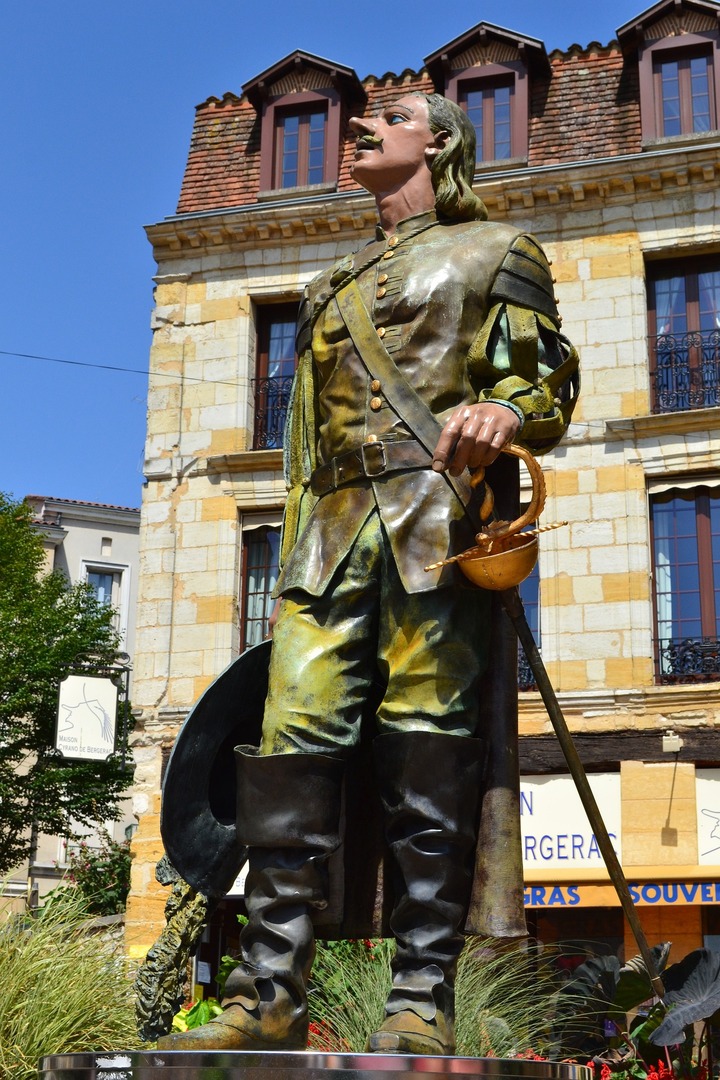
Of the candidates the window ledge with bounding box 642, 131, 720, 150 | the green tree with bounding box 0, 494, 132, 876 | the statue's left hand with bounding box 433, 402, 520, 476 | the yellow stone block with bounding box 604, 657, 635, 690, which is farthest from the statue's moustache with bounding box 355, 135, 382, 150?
the green tree with bounding box 0, 494, 132, 876

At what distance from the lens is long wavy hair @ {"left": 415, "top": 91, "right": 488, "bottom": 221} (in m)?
4.54

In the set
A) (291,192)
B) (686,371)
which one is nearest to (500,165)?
(291,192)

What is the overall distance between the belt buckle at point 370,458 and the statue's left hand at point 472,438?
0.26 meters

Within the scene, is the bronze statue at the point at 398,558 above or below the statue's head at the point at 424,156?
below

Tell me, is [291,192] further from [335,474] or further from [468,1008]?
[335,474]

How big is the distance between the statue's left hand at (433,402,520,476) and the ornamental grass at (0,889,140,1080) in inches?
118

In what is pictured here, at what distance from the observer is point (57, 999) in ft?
20.5

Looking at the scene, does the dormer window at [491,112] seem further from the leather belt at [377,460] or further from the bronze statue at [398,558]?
the leather belt at [377,460]

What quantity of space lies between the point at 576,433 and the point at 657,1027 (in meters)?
12.5

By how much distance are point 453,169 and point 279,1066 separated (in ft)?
8.45

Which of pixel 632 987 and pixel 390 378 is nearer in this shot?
pixel 390 378

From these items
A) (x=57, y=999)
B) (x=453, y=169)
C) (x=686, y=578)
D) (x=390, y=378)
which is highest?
(x=686, y=578)

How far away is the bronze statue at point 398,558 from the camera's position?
3.71m

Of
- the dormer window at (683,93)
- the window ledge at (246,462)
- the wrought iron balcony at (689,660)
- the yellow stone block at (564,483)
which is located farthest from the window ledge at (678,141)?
the wrought iron balcony at (689,660)
